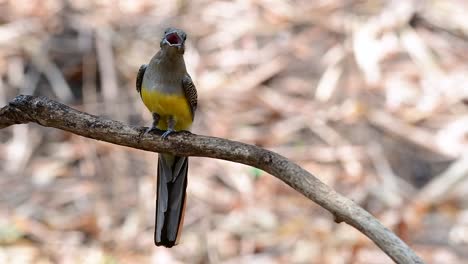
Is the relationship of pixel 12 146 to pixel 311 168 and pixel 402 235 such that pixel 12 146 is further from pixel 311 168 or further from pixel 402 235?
pixel 402 235

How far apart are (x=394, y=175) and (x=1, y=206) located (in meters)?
3.27

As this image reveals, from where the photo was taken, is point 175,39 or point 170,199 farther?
point 170,199

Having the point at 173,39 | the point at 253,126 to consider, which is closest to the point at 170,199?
the point at 173,39

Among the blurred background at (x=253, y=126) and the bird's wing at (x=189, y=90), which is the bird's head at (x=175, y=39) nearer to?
the bird's wing at (x=189, y=90)

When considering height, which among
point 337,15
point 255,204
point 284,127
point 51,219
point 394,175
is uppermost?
point 337,15

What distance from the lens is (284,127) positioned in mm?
7473

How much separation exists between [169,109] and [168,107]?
1 centimetres

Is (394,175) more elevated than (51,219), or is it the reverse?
(394,175)

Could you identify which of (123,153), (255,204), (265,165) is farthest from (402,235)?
(265,165)

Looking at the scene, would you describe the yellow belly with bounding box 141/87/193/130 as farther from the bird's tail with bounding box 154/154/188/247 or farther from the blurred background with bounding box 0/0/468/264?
the blurred background with bounding box 0/0/468/264

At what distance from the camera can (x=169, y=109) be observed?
403cm

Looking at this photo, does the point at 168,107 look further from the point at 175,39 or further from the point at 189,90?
the point at 175,39

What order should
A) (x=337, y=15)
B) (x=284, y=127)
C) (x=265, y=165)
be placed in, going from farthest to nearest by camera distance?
(x=337, y=15) → (x=284, y=127) → (x=265, y=165)

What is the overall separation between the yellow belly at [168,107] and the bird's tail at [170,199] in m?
0.19
